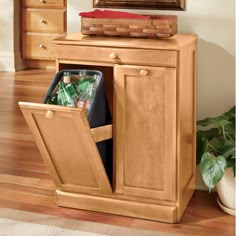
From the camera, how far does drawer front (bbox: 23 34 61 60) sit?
6.12m

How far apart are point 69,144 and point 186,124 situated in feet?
1.76

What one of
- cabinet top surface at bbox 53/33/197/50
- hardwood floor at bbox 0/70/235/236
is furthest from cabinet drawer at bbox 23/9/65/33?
cabinet top surface at bbox 53/33/197/50

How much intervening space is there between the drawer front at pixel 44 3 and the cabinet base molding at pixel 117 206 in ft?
12.4

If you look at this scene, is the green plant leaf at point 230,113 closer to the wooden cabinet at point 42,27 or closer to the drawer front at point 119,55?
the drawer front at point 119,55

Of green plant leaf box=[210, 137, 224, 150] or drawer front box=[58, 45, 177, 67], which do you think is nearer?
drawer front box=[58, 45, 177, 67]

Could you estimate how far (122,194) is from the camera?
2.44m

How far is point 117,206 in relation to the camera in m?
2.44

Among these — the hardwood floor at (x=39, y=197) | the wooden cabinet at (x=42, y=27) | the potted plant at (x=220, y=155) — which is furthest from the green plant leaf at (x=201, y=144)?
the wooden cabinet at (x=42, y=27)

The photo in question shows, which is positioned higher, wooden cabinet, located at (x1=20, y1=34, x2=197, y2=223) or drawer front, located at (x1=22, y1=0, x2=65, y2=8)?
drawer front, located at (x1=22, y1=0, x2=65, y2=8)

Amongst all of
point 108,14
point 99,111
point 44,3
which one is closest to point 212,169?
point 99,111

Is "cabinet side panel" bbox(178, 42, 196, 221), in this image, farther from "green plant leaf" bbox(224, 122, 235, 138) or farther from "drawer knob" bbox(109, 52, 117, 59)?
"drawer knob" bbox(109, 52, 117, 59)

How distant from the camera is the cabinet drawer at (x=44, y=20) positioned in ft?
19.7

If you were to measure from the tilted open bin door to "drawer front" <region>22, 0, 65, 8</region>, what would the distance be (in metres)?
3.79

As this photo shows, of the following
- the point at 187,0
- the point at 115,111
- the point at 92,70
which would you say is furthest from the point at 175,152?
the point at 187,0
